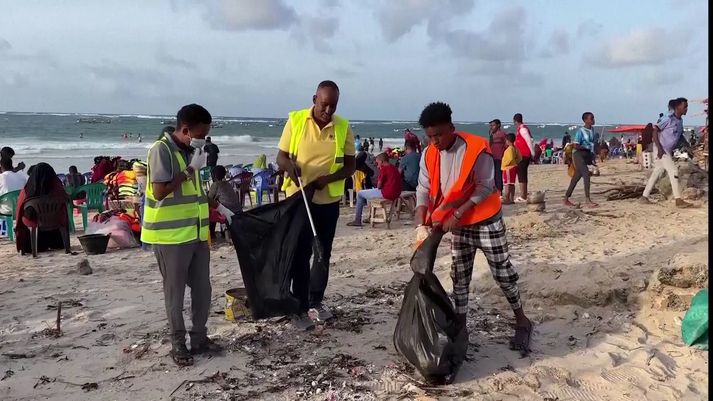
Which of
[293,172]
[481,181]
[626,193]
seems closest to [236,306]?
[293,172]

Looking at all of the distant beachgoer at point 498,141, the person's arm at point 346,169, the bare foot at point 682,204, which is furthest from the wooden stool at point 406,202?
the person's arm at point 346,169

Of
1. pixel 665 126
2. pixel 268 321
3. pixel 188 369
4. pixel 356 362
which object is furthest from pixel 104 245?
pixel 665 126

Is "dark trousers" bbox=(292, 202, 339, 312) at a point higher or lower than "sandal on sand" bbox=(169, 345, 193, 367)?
higher

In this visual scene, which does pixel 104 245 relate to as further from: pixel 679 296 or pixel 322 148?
pixel 679 296

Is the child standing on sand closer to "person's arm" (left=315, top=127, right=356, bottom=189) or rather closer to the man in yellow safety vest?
"person's arm" (left=315, top=127, right=356, bottom=189)

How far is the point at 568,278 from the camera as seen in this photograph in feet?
15.9

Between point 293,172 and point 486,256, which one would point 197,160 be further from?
point 486,256

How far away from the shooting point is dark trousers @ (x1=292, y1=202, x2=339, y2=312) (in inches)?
164

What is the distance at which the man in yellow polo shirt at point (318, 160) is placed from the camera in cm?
404

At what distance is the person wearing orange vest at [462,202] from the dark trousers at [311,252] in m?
0.75

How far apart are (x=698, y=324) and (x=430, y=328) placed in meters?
1.68

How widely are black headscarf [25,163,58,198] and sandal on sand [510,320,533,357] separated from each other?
230 inches

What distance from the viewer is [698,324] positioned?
3.60 m

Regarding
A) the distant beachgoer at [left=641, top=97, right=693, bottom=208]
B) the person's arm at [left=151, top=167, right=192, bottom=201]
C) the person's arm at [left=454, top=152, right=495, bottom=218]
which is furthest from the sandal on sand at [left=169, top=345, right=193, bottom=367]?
the distant beachgoer at [left=641, top=97, right=693, bottom=208]
